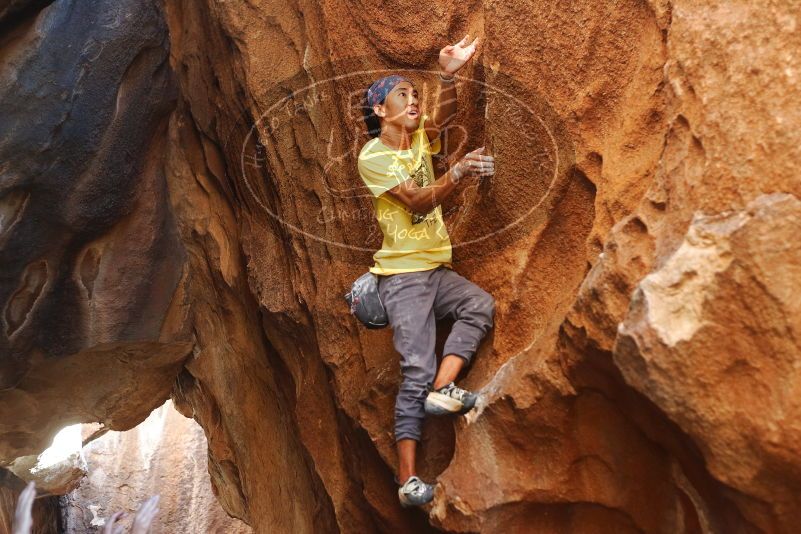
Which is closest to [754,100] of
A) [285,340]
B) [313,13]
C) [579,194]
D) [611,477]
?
[579,194]

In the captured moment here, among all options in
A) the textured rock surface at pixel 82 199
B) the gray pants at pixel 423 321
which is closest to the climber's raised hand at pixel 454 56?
the gray pants at pixel 423 321

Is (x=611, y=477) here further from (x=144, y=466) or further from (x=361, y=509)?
(x=144, y=466)

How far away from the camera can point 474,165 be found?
3.41 m

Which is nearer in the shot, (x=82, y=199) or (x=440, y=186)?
(x=440, y=186)

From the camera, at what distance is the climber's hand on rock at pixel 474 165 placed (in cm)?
341

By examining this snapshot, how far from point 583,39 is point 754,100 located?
3.14 feet

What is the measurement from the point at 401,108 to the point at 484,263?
26.1 inches

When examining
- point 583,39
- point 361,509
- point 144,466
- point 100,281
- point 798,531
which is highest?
point 583,39

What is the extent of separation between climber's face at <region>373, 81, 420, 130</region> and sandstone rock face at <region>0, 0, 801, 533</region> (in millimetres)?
286

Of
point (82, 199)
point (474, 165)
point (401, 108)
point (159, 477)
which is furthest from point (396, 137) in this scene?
point (159, 477)

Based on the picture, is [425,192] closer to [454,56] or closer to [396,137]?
[396,137]

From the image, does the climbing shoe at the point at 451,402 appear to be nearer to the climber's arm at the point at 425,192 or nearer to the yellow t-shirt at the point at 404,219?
the yellow t-shirt at the point at 404,219

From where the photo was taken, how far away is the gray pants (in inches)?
138

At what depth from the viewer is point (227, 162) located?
499 centimetres
